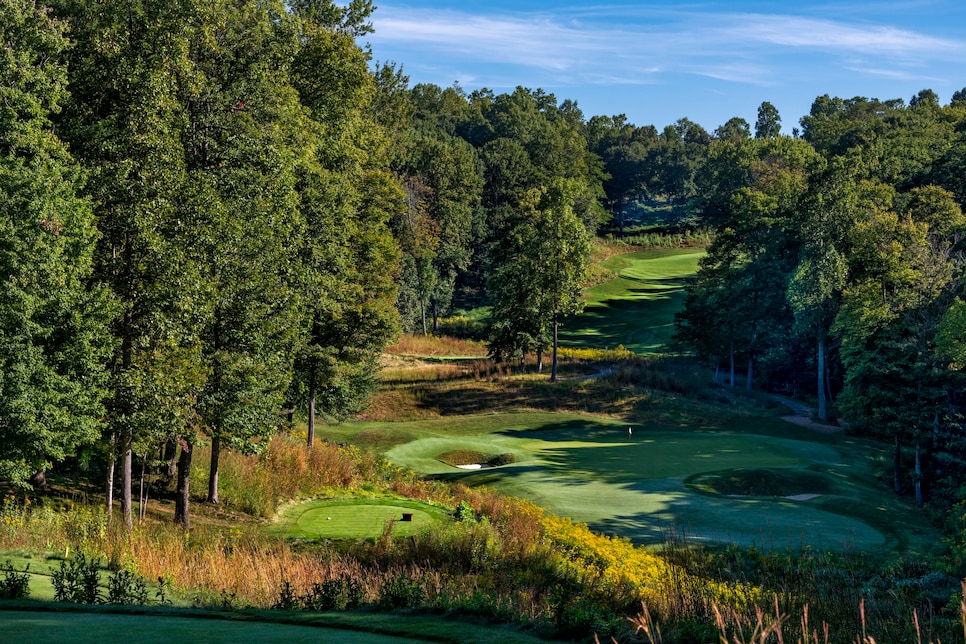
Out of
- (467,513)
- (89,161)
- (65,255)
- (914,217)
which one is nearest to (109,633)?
(65,255)

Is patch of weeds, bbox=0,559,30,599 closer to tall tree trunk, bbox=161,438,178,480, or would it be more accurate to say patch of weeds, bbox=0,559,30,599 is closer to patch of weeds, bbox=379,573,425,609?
patch of weeds, bbox=379,573,425,609

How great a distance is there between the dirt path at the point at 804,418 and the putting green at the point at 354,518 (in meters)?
31.4

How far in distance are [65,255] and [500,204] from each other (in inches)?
3557

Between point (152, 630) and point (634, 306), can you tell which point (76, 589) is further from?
point (634, 306)

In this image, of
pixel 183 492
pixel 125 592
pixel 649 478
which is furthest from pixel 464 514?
pixel 649 478

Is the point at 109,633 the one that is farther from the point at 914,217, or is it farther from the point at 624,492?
the point at 914,217

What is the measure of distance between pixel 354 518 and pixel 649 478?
12.8m

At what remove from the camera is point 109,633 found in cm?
673

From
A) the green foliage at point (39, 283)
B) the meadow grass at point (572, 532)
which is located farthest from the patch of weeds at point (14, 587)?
the green foliage at point (39, 283)

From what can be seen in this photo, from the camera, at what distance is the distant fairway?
7556cm

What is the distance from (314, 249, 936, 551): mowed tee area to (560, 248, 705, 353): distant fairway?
87.0 ft

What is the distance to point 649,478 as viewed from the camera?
89.2ft

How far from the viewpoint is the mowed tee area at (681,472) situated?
2077 centimetres

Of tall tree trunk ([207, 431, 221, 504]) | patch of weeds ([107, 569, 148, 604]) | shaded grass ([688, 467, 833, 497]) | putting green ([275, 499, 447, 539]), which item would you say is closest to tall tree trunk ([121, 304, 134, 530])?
putting green ([275, 499, 447, 539])
